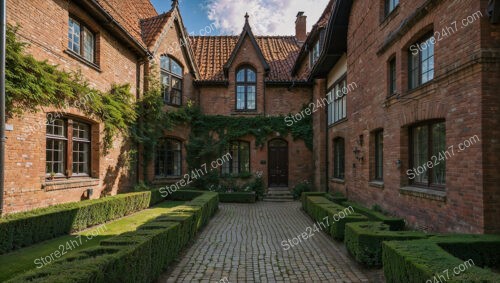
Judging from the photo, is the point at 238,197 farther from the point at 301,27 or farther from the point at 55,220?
the point at 301,27

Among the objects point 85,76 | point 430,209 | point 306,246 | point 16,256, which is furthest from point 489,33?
point 85,76

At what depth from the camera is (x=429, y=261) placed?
3.76 metres

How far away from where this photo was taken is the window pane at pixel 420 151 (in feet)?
24.0

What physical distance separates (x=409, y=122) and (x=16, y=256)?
9.15m

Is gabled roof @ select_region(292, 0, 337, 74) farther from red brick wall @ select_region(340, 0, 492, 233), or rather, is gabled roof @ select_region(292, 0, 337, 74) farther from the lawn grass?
the lawn grass

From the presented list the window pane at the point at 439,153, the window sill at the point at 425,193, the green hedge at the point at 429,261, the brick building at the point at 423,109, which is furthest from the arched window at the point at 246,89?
the green hedge at the point at 429,261

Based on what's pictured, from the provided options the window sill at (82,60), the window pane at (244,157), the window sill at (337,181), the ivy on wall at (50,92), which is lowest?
the window sill at (337,181)

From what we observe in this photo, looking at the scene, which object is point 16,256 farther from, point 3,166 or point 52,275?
point 52,275

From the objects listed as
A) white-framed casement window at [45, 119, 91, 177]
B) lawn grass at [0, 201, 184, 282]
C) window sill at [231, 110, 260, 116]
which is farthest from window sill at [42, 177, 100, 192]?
window sill at [231, 110, 260, 116]

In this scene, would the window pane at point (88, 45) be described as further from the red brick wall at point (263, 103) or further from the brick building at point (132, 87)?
the red brick wall at point (263, 103)

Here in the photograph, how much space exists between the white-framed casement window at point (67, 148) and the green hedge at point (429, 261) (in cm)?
878

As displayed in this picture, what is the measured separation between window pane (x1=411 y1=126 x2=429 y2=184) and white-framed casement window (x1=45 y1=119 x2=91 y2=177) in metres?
9.95

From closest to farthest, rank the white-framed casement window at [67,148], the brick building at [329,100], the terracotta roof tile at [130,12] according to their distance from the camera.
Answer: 1. the brick building at [329,100]
2. the white-framed casement window at [67,148]
3. the terracotta roof tile at [130,12]

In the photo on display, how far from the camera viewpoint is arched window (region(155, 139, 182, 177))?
51.7ft
